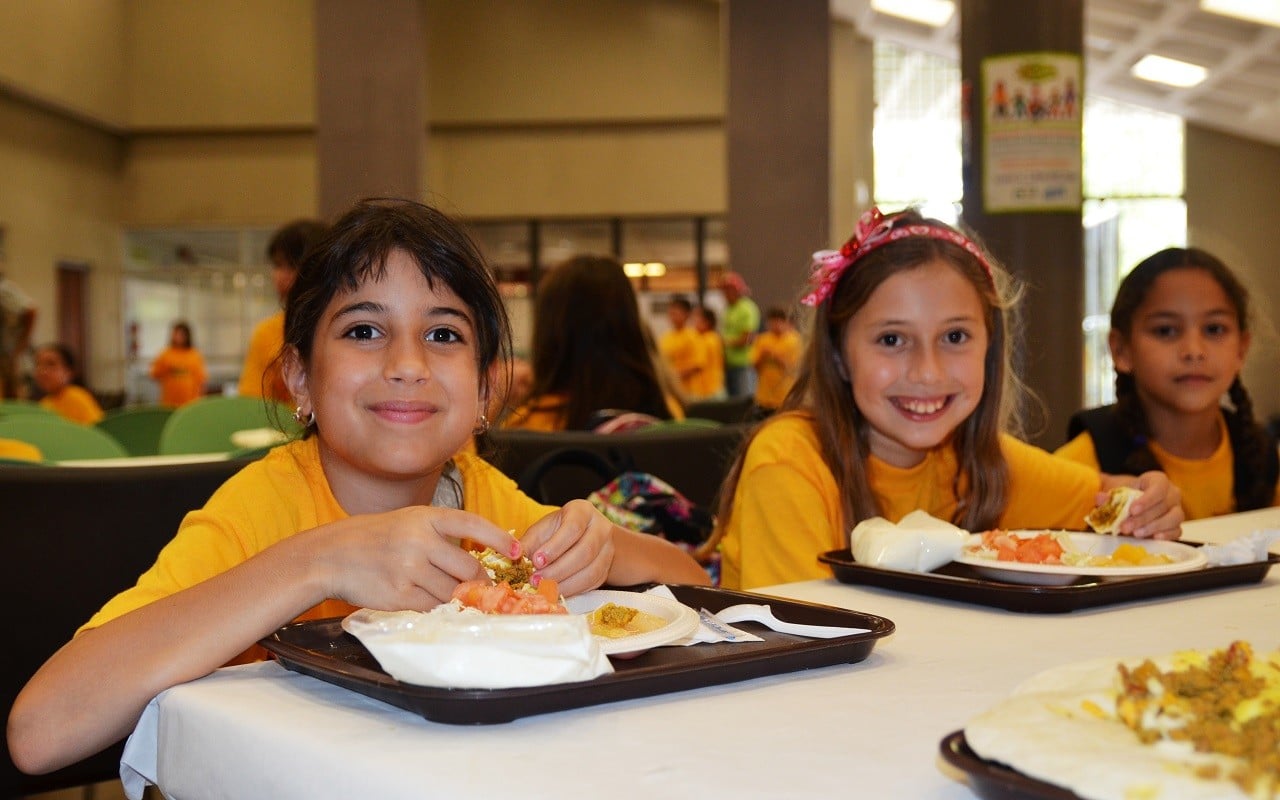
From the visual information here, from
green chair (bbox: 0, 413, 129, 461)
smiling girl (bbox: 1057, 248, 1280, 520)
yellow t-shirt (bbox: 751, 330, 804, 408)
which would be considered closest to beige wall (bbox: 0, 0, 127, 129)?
yellow t-shirt (bbox: 751, 330, 804, 408)

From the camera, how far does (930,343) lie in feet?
6.74

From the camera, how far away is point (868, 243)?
213cm

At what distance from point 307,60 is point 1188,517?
14.0 meters

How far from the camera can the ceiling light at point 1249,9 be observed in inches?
467

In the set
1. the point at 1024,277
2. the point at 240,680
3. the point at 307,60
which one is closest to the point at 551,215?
the point at 307,60

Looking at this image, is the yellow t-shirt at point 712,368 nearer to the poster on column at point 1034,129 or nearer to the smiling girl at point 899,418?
the poster on column at point 1034,129

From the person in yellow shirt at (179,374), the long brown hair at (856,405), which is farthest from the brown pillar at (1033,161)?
the person in yellow shirt at (179,374)

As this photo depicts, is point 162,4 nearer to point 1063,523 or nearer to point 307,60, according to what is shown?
point 307,60

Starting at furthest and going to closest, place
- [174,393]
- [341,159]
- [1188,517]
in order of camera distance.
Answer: [174,393]
[341,159]
[1188,517]

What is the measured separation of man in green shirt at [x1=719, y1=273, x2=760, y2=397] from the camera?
10.5m

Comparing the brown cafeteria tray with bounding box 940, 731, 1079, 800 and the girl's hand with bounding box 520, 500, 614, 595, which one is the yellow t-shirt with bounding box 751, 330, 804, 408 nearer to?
the girl's hand with bounding box 520, 500, 614, 595

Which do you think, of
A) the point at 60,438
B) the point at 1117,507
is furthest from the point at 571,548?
the point at 60,438

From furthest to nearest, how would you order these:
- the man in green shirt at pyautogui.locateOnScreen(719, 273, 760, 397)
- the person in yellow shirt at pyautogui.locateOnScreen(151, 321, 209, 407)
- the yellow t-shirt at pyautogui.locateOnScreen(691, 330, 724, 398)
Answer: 1. the person in yellow shirt at pyautogui.locateOnScreen(151, 321, 209, 407)
2. the yellow t-shirt at pyautogui.locateOnScreen(691, 330, 724, 398)
3. the man in green shirt at pyautogui.locateOnScreen(719, 273, 760, 397)

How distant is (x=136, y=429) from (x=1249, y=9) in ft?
37.5
